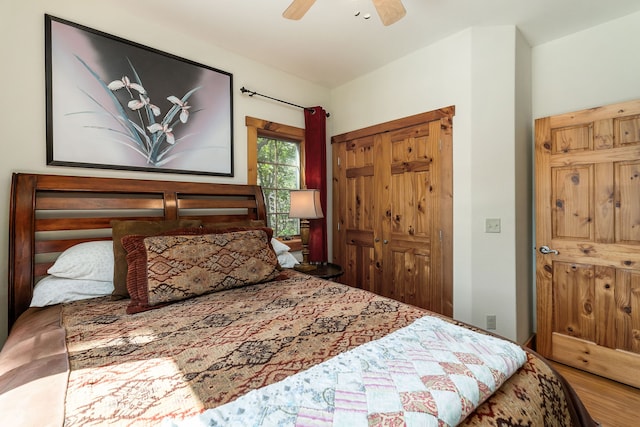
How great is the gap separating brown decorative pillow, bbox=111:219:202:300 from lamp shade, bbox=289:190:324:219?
0.98 m

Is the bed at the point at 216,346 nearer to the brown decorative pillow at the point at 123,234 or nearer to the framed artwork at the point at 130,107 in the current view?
the brown decorative pillow at the point at 123,234

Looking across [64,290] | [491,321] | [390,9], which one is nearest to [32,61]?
[64,290]

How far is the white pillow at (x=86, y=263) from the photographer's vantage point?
5.31ft

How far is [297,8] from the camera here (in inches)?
64.9

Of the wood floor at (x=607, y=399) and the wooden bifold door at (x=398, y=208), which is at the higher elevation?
the wooden bifold door at (x=398, y=208)

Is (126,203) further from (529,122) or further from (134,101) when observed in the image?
(529,122)

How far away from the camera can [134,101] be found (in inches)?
83.8

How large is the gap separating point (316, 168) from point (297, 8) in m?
1.67

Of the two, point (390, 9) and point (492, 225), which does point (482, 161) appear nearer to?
point (492, 225)

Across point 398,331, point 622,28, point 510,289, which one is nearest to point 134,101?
point 398,331

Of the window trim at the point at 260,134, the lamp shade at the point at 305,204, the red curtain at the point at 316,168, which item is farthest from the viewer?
the red curtain at the point at 316,168

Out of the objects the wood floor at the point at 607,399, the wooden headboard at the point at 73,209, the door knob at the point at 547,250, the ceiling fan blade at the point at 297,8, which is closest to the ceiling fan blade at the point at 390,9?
the ceiling fan blade at the point at 297,8

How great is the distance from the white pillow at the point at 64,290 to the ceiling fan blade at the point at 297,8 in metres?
1.92

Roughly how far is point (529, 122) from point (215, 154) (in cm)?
278
